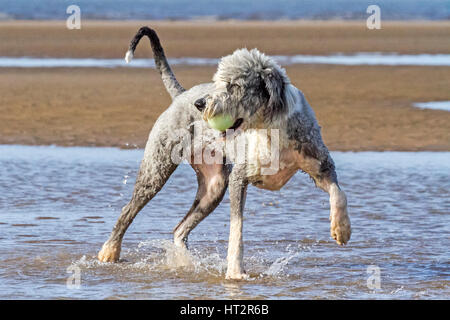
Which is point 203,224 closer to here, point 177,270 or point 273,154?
point 177,270

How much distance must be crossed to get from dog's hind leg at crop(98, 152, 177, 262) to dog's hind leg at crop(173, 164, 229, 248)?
321mm

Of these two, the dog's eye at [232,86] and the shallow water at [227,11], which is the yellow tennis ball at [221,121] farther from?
the shallow water at [227,11]

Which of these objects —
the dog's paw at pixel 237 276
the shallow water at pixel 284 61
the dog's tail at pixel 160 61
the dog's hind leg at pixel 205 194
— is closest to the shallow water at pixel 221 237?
the dog's paw at pixel 237 276

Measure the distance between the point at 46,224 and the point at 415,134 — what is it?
6.67 meters

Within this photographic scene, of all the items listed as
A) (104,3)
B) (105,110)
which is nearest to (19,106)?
(105,110)

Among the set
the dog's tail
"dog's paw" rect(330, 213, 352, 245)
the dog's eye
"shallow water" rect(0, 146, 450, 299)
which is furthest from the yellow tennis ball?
the dog's tail

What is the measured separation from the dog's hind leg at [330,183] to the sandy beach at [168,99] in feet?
13.3

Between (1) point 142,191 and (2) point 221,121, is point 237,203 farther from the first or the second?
(1) point 142,191

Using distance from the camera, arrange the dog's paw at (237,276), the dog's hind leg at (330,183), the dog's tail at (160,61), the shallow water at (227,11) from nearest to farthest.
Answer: the dog's hind leg at (330,183)
the dog's paw at (237,276)
the dog's tail at (160,61)
the shallow water at (227,11)

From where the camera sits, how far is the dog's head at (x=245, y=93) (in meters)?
6.02

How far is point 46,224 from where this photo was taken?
334 inches

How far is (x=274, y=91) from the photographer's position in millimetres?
6098

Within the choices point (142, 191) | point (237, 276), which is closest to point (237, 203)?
point (237, 276)

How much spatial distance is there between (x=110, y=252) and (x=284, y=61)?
19117 mm
